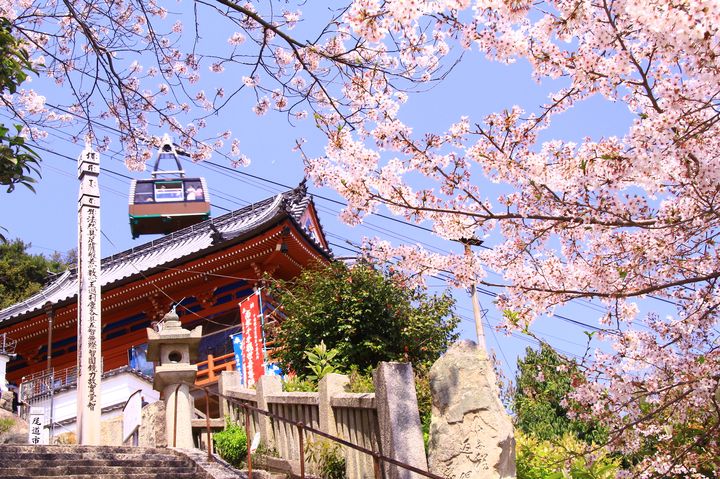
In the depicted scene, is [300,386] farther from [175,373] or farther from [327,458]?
[327,458]

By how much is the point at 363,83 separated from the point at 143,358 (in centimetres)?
1599

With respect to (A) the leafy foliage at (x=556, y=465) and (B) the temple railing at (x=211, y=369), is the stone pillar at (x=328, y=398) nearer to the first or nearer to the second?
(A) the leafy foliage at (x=556, y=465)

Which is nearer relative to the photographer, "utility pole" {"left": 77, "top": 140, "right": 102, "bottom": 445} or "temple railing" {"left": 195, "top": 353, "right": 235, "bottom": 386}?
"utility pole" {"left": 77, "top": 140, "right": 102, "bottom": 445}

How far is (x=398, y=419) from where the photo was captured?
7188mm

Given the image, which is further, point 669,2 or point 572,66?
point 572,66

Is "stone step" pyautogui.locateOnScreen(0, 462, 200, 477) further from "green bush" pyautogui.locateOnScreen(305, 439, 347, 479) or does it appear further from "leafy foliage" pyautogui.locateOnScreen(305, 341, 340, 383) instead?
"leafy foliage" pyautogui.locateOnScreen(305, 341, 340, 383)

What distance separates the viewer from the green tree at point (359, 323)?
12.1m

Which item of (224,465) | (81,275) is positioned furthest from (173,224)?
(224,465)

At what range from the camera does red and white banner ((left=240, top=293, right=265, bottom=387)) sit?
50.5ft

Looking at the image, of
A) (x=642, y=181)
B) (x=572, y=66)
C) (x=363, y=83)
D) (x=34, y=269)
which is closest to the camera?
(x=642, y=181)

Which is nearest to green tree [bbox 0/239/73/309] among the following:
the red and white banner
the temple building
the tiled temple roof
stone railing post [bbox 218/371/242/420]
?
the tiled temple roof

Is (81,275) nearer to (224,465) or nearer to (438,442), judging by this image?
(224,465)

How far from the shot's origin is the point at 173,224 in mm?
27812

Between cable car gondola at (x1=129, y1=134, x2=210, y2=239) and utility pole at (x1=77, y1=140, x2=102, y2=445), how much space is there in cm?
1491
